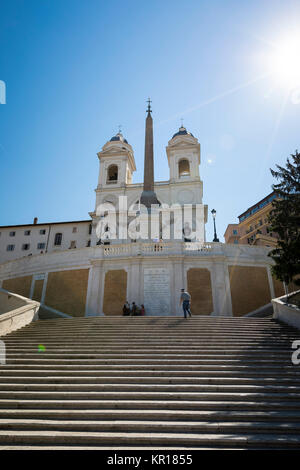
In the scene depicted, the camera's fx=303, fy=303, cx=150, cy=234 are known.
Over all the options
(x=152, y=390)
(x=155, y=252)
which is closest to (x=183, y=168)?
(x=155, y=252)

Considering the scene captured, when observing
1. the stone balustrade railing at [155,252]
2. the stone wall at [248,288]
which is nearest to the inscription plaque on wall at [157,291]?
the stone balustrade railing at [155,252]

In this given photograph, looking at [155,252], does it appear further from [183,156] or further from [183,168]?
[183,168]

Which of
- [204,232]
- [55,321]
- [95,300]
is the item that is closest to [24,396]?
[55,321]

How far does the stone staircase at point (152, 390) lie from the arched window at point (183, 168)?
104 feet

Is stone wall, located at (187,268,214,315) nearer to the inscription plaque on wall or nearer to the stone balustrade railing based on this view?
the stone balustrade railing

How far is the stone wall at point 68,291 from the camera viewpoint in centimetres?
1686

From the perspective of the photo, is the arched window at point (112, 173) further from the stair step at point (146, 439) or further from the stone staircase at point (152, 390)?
the stair step at point (146, 439)

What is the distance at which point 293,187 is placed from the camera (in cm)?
1242

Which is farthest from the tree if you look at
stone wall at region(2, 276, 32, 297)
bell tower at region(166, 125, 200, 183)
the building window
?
the building window

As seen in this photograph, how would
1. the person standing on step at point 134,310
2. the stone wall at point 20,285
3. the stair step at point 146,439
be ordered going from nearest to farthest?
the stair step at point 146,439
the person standing on step at point 134,310
the stone wall at point 20,285

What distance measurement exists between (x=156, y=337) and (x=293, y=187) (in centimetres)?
827

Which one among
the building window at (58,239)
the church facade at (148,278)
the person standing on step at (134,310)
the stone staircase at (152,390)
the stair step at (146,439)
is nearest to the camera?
the stair step at (146,439)

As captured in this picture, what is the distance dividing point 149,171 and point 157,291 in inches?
503
